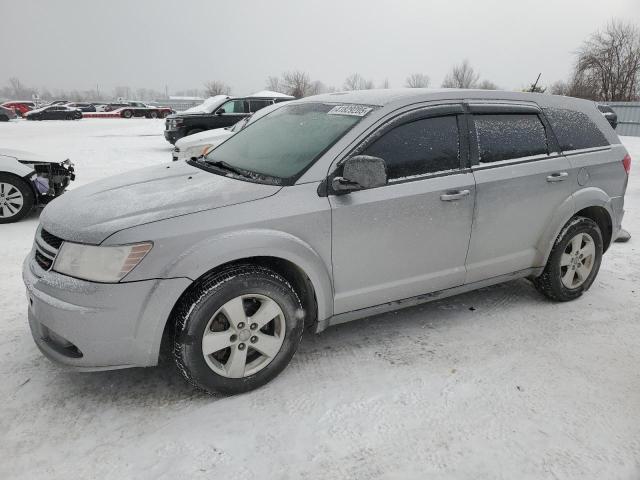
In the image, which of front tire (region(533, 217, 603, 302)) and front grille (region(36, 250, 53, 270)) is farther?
front tire (region(533, 217, 603, 302))

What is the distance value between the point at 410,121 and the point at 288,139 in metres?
0.83

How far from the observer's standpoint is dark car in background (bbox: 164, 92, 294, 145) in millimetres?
13758

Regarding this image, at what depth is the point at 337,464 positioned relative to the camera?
2273mm

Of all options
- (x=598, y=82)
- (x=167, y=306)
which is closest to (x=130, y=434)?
(x=167, y=306)

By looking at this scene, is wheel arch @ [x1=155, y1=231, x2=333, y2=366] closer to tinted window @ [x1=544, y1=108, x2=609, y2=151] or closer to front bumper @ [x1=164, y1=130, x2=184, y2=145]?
tinted window @ [x1=544, y1=108, x2=609, y2=151]

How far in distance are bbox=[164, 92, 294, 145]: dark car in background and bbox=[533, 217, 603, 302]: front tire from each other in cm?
1125

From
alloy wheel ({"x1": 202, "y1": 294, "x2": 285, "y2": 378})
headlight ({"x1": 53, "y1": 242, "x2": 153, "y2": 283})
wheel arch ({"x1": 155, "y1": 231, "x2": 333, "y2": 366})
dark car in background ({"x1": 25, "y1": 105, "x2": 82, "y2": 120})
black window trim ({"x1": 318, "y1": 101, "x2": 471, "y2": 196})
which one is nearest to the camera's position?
headlight ({"x1": 53, "y1": 242, "x2": 153, "y2": 283})

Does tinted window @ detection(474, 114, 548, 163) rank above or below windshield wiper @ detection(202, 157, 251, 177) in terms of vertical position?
above

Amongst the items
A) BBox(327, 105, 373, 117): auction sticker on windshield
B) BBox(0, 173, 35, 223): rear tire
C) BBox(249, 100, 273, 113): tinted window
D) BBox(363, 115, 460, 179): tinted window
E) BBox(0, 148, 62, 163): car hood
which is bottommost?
BBox(0, 173, 35, 223): rear tire

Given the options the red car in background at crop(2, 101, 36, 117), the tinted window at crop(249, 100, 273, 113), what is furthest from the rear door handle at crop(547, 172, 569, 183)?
the red car in background at crop(2, 101, 36, 117)

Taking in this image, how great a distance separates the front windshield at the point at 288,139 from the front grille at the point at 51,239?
→ 46.1 inches

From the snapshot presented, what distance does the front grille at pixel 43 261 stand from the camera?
104 inches

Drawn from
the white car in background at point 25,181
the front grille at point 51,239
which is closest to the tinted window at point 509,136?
the front grille at point 51,239

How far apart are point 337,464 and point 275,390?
2.25ft
